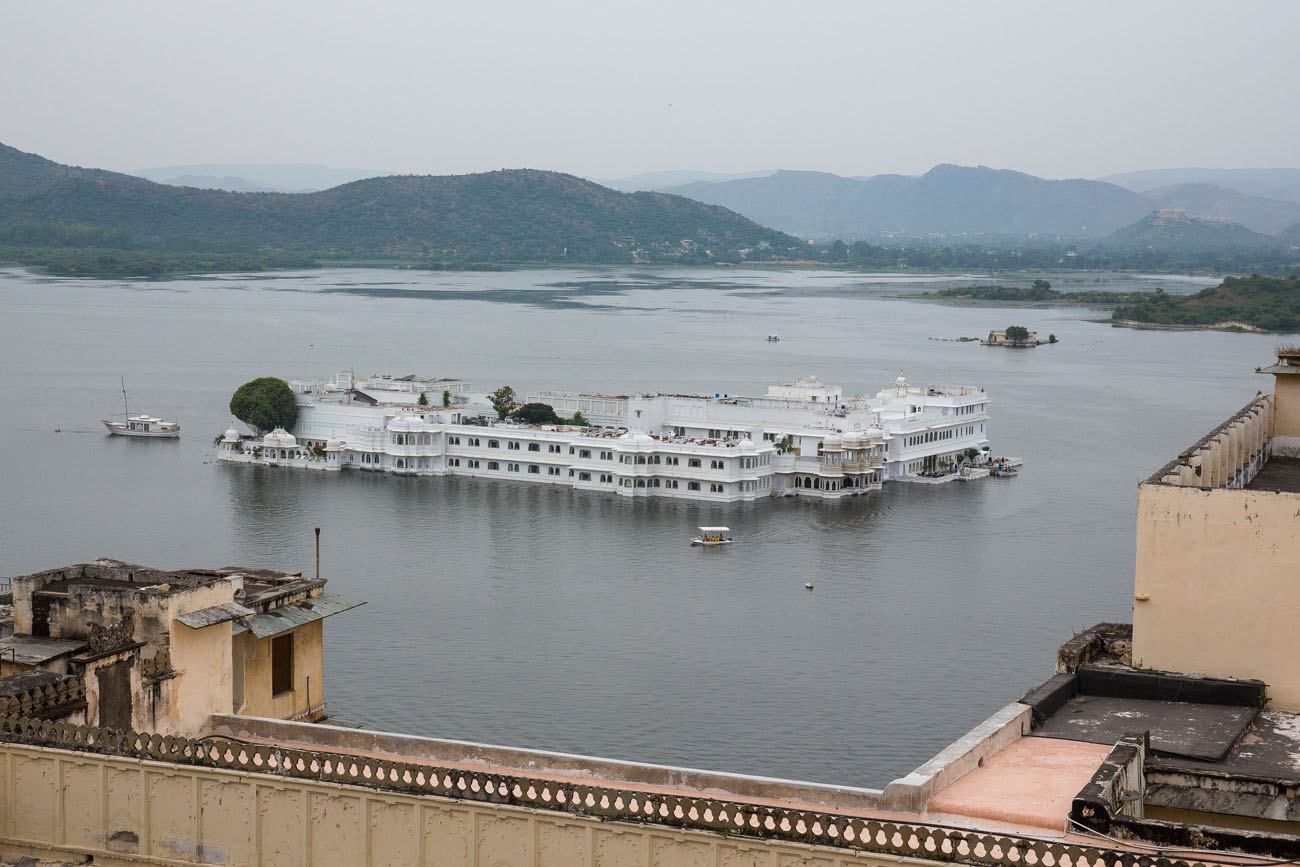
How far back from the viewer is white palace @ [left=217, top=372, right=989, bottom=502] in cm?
3152

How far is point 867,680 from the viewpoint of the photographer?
60.4 feet

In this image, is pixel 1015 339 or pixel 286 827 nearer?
pixel 286 827

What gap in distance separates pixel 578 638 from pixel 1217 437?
431 inches

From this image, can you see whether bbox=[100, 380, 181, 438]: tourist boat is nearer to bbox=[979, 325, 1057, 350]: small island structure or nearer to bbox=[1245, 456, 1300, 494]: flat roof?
bbox=[1245, 456, 1300, 494]: flat roof

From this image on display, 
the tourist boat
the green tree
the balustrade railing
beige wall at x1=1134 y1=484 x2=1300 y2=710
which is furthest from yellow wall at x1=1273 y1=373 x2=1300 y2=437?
the tourist boat

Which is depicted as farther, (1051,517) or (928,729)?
(1051,517)

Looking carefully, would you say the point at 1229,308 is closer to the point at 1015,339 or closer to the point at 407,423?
the point at 1015,339

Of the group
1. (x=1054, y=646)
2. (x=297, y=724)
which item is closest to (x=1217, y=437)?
(x=297, y=724)

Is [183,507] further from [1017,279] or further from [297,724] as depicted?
[1017,279]

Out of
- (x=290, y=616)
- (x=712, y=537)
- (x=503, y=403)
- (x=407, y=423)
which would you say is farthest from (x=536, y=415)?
(x=290, y=616)

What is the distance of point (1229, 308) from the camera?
83938 mm

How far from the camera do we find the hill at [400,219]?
147875 mm

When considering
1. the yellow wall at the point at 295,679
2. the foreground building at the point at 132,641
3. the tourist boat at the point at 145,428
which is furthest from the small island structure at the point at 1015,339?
→ the foreground building at the point at 132,641

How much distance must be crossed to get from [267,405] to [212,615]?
29434 millimetres
